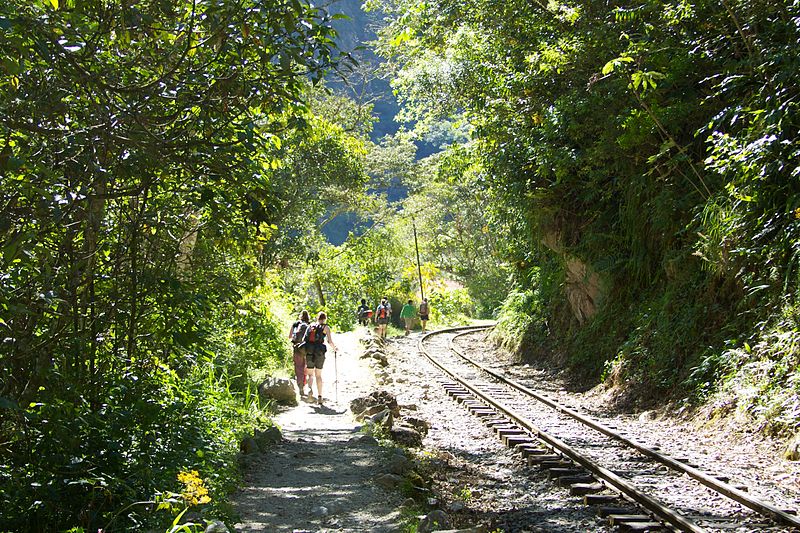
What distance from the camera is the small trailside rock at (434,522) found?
19.8 feet

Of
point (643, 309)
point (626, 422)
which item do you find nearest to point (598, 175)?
point (643, 309)

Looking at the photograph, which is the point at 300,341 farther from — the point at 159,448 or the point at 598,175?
the point at 159,448

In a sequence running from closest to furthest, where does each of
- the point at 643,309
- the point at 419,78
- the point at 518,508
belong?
the point at 518,508
the point at 643,309
the point at 419,78

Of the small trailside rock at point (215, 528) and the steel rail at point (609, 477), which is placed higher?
the small trailside rock at point (215, 528)

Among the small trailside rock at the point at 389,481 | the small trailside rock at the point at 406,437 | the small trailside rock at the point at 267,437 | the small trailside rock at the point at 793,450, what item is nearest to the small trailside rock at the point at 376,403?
the small trailside rock at the point at 406,437

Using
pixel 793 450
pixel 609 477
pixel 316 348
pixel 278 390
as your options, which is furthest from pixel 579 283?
pixel 609 477

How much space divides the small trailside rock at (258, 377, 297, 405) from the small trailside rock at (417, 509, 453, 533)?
8626 mm

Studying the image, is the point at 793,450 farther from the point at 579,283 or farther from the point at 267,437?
the point at 579,283

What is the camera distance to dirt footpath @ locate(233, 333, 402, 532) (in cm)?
691

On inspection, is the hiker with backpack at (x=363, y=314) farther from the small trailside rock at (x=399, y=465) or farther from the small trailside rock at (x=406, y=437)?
the small trailside rock at (x=399, y=465)

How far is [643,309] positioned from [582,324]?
3.38 meters

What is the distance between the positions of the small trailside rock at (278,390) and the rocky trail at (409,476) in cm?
71

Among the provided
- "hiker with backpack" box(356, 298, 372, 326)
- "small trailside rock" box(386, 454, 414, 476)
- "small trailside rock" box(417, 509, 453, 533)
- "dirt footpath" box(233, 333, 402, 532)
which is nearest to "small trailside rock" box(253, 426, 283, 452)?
"dirt footpath" box(233, 333, 402, 532)

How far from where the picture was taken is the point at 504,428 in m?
11.4
